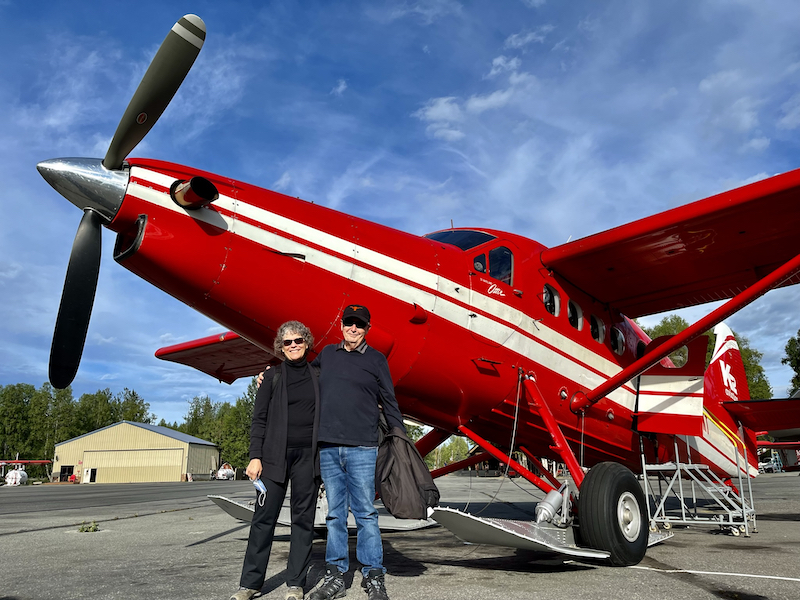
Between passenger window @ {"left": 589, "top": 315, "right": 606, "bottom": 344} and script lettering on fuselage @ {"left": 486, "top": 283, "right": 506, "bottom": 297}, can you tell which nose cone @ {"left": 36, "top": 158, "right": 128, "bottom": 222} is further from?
passenger window @ {"left": 589, "top": 315, "right": 606, "bottom": 344}

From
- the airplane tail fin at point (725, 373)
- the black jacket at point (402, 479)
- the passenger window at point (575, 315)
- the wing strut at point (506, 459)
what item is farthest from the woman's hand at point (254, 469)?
the airplane tail fin at point (725, 373)

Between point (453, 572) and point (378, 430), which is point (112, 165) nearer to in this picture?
point (378, 430)

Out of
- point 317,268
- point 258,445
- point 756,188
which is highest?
point 756,188

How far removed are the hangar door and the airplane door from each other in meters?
60.6

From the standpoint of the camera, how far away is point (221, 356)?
30.4 feet

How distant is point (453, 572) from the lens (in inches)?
178

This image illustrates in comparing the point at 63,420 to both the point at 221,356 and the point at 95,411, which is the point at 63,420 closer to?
the point at 95,411

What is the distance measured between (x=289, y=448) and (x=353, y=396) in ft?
1.95

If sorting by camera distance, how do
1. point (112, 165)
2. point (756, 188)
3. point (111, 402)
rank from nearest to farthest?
point (112, 165)
point (756, 188)
point (111, 402)

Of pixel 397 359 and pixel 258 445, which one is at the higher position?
pixel 397 359

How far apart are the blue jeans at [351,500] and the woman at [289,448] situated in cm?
16

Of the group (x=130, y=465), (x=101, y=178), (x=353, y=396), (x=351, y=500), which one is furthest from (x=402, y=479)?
(x=130, y=465)

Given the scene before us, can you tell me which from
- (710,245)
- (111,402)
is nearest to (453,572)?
(710,245)

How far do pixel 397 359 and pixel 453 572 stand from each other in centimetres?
185
